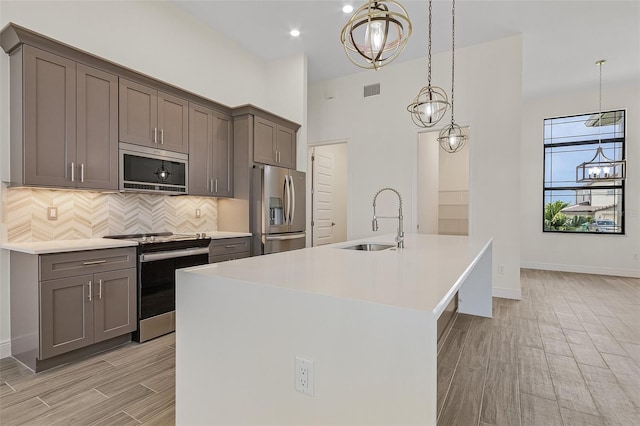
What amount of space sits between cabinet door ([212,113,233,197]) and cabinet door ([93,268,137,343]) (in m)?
1.49

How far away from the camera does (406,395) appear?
3.15 ft

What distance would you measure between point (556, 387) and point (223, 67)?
4779mm

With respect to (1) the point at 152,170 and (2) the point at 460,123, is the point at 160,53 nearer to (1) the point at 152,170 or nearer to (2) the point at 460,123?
(1) the point at 152,170

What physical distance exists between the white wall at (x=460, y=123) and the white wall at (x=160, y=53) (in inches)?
39.7

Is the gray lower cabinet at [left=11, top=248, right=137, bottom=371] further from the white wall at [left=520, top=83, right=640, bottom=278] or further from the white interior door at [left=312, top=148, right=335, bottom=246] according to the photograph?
the white wall at [left=520, top=83, right=640, bottom=278]

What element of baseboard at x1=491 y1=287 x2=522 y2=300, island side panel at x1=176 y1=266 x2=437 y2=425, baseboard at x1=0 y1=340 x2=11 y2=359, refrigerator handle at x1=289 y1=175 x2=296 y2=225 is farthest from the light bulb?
baseboard at x1=491 y1=287 x2=522 y2=300

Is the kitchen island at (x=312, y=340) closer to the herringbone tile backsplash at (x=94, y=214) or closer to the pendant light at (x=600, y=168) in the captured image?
the herringbone tile backsplash at (x=94, y=214)

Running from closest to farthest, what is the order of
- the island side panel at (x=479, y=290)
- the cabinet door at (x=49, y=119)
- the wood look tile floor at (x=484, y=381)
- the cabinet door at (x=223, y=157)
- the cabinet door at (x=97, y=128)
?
1. the wood look tile floor at (x=484, y=381)
2. the cabinet door at (x=49, y=119)
3. the cabinet door at (x=97, y=128)
4. the island side panel at (x=479, y=290)
5. the cabinet door at (x=223, y=157)

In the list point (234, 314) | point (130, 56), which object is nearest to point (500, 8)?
point (130, 56)

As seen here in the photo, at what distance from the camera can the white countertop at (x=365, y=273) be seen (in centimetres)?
111

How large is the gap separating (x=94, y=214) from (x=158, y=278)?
2.85ft

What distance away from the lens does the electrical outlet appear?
107 inches

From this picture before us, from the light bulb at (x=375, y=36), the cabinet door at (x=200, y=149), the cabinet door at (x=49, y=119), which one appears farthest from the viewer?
the cabinet door at (x=200, y=149)

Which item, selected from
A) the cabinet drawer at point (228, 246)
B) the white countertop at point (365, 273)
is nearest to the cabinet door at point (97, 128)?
the cabinet drawer at point (228, 246)
